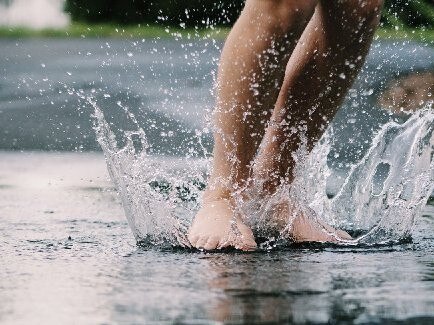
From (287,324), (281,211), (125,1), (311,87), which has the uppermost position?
(125,1)

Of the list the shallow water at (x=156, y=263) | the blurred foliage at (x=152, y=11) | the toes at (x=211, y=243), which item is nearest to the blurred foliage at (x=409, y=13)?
the blurred foliage at (x=152, y=11)

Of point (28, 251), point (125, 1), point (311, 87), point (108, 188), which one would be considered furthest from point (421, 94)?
point (125, 1)

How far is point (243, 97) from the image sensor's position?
2990 mm

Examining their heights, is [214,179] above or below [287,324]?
above

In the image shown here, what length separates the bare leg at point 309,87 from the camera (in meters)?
3.15

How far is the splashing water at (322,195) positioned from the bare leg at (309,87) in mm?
48

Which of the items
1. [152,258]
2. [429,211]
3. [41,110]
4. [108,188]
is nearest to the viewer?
[152,258]

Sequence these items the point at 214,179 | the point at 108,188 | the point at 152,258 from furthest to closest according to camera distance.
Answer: the point at 108,188 < the point at 214,179 < the point at 152,258

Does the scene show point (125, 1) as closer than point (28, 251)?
No

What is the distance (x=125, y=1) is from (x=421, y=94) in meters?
7.25

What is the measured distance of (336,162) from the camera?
5.47m

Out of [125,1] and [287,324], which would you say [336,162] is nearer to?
[287,324]

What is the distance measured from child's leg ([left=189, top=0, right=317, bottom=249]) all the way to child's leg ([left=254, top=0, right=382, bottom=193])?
14cm

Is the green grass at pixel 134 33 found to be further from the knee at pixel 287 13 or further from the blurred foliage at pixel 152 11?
the knee at pixel 287 13
